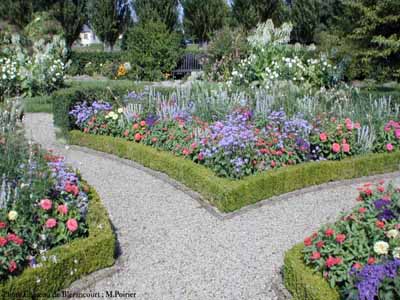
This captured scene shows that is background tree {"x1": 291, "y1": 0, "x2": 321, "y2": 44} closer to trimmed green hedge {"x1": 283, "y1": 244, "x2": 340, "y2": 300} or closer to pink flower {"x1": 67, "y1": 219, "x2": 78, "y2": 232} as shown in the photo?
trimmed green hedge {"x1": 283, "y1": 244, "x2": 340, "y2": 300}

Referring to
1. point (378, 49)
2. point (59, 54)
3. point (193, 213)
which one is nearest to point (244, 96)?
point (193, 213)

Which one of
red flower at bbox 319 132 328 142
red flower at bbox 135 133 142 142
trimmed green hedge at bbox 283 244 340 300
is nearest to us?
trimmed green hedge at bbox 283 244 340 300

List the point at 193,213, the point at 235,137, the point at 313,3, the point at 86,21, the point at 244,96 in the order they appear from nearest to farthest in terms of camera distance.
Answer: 1. the point at 193,213
2. the point at 235,137
3. the point at 244,96
4. the point at 313,3
5. the point at 86,21

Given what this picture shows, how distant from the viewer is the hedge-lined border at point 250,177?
4719 millimetres

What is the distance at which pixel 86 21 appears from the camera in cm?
2431

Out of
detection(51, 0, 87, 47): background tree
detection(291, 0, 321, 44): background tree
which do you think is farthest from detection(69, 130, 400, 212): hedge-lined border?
detection(51, 0, 87, 47): background tree

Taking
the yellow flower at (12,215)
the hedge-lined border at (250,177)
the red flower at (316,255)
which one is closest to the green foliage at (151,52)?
the hedge-lined border at (250,177)

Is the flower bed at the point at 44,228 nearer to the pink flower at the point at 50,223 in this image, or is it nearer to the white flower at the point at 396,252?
the pink flower at the point at 50,223

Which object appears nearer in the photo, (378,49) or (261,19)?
(378,49)

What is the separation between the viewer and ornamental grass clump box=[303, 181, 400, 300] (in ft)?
8.21

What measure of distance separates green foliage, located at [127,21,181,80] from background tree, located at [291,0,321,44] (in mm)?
8029

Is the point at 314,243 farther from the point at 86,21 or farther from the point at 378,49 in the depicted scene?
the point at 86,21

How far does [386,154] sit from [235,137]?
2104mm

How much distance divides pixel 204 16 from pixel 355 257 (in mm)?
21992
